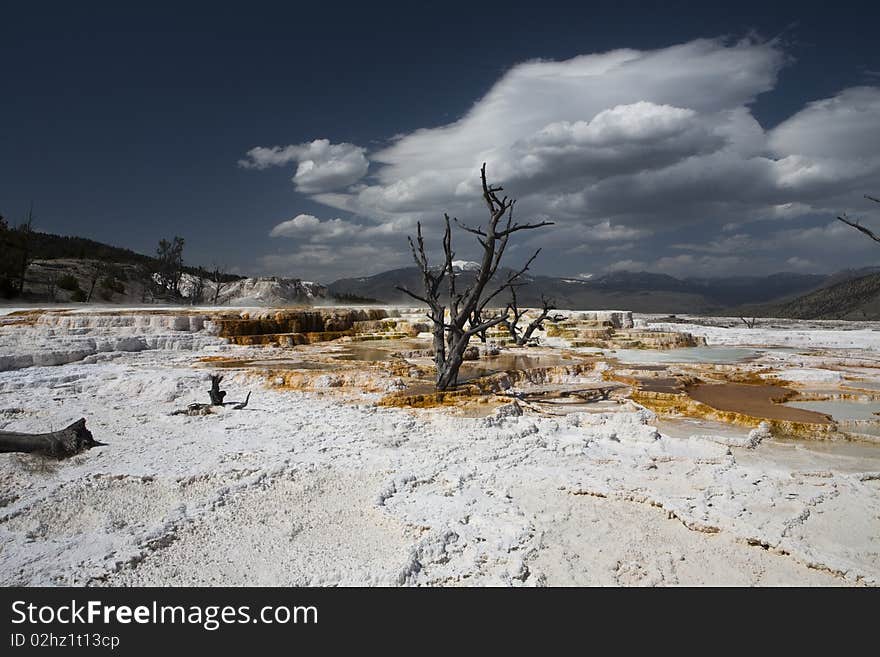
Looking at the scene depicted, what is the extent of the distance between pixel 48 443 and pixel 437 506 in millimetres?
4397

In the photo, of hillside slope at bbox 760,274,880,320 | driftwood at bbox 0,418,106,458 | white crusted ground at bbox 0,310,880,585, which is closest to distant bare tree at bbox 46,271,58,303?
white crusted ground at bbox 0,310,880,585

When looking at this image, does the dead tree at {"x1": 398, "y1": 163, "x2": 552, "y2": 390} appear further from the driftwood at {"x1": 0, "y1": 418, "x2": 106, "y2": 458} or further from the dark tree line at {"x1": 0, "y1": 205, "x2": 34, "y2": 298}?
the dark tree line at {"x1": 0, "y1": 205, "x2": 34, "y2": 298}

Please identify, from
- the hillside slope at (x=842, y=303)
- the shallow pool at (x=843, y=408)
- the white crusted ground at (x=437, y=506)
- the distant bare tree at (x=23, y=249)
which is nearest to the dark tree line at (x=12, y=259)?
the distant bare tree at (x=23, y=249)

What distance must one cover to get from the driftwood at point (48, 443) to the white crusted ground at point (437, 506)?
0.17m

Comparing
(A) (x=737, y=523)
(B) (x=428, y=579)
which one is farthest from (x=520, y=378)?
(B) (x=428, y=579)

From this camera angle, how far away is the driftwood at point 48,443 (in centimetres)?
534

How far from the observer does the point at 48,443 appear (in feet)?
17.9

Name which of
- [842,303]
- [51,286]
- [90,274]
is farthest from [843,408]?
[842,303]

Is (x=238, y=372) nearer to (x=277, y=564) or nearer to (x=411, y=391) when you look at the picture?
(x=411, y=391)

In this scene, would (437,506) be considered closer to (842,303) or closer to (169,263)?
(169,263)

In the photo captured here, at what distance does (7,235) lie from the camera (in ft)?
99.7

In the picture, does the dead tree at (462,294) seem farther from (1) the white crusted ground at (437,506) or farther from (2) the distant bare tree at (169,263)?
(2) the distant bare tree at (169,263)

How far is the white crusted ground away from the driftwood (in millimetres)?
172

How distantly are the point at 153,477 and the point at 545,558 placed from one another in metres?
3.90
